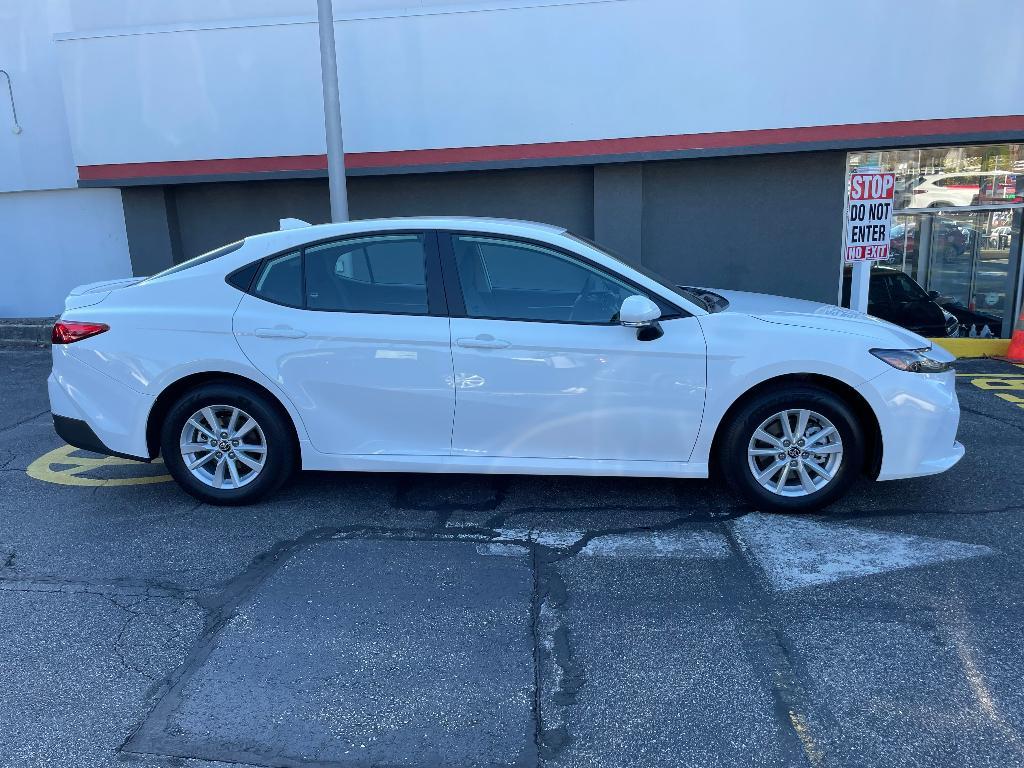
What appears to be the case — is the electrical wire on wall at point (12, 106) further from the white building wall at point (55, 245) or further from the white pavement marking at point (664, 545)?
the white pavement marking at point (664, 545)

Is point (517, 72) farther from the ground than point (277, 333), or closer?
farther from the ground

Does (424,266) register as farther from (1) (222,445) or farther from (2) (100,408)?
(2) (100,408)

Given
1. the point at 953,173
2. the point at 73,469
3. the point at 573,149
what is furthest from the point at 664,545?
the point at 953,173

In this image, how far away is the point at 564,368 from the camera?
165 inches

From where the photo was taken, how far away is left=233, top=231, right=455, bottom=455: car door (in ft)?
14.1

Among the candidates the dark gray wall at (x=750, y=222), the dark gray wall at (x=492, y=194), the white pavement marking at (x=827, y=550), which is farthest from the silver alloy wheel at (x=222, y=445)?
the dark gray wall at (x=750, y=222)

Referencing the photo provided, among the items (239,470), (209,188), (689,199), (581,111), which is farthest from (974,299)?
(209,188)

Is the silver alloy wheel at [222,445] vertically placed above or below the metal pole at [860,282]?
below

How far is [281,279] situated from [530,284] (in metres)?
1.44

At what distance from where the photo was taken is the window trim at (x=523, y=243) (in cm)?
427

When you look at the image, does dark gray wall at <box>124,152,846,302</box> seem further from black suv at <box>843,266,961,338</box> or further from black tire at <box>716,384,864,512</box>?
black tire at <box>716,384,864,512</box>

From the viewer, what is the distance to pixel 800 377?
4.27 metres

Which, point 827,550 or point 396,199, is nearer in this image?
point 827,550

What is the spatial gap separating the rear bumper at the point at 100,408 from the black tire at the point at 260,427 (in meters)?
0.15
